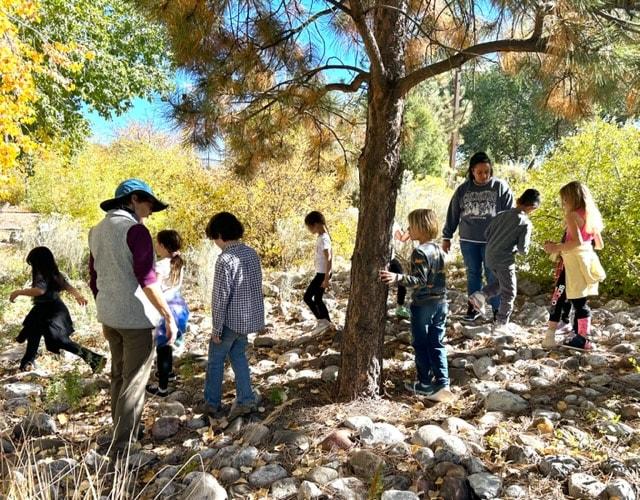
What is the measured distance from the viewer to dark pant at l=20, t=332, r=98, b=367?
409cm

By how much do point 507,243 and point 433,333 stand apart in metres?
1.28

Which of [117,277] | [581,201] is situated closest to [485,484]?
[117,277]

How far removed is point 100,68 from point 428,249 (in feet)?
41.0

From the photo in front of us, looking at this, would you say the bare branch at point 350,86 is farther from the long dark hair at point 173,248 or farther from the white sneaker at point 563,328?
the white sneaker at point 563,328

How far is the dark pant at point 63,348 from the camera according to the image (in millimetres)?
4086

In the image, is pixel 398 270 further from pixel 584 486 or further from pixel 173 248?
pixel 584 486

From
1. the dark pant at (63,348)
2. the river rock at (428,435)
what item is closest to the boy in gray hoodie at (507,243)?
the river rock at (428,435)

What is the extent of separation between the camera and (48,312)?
412 cm

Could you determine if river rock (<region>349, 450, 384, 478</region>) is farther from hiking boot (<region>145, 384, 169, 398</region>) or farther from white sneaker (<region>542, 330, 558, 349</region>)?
white sneaker (<region>542, 330, 558, 349</region>)

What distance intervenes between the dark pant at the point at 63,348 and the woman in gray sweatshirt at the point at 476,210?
10.1ft

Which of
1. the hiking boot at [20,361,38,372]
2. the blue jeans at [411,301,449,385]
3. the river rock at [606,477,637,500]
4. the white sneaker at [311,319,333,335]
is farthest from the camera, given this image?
the white sneaker at [311,319,333,335]

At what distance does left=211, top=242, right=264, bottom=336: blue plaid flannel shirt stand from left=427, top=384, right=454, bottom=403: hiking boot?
115cm

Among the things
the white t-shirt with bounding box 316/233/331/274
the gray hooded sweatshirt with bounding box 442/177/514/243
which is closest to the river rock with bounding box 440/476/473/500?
the gray hooded sweatshirt with bounding box 442/177/514/243

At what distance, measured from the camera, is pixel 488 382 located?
335cm
